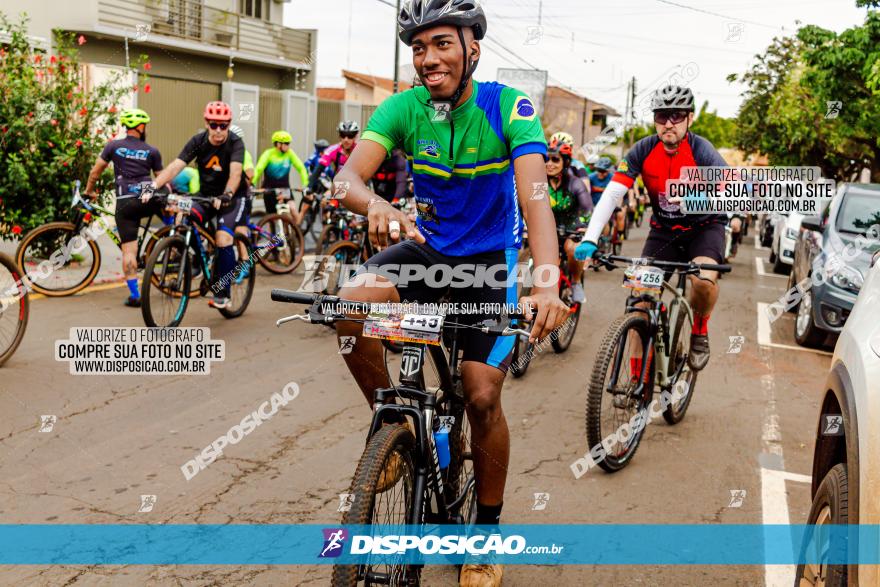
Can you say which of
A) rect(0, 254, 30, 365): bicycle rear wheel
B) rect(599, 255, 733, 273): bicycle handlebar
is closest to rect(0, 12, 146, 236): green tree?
rect(0, 254, 30, 365): bicycle rear wheel

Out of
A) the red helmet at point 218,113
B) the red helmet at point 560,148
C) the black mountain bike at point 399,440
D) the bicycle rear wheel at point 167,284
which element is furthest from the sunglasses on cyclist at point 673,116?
the red helmet at point 218,113

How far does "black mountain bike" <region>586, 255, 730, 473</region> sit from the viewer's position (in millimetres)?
5195

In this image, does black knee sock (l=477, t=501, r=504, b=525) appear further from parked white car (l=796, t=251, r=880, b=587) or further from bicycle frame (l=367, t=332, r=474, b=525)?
parked white car (l=796, t=251, r=880, b=587)

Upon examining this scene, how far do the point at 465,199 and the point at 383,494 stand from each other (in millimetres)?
1284

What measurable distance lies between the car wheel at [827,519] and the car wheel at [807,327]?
6819 millimetres

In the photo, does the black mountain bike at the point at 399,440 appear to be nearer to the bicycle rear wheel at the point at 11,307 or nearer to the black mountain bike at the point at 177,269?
the bicycle rear wheel at the point at 11,307

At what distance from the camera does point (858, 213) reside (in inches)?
401

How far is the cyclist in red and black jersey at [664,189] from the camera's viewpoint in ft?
19.1

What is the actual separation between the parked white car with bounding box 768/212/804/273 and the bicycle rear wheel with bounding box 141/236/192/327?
1188 cm

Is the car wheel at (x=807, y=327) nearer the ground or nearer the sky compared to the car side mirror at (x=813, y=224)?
nearer the ground

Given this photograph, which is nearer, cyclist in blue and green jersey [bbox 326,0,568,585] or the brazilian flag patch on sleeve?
cyclist in blue and green jersey [bbox 326,0,568,585]

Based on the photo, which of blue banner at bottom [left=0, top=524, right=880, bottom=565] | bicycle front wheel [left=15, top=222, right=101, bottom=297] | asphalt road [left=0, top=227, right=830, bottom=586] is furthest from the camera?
bicycle front wheel [left=15, top=222, right=101, bottom=297]

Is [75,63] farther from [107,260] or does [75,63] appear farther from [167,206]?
[167,206]

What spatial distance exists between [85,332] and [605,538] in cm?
551
